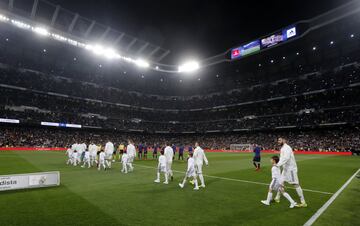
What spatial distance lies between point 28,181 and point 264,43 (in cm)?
5756

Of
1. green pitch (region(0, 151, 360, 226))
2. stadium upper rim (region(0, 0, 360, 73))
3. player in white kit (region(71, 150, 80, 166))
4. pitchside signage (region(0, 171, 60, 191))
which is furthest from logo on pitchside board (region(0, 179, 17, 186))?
stadium upper rim (region(0, 0, 360, 73))

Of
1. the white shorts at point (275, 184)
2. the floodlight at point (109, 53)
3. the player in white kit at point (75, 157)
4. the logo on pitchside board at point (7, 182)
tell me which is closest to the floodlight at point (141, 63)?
the floodlight at point (109, 53)

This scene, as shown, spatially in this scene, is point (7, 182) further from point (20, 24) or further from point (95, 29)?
point (95, 29)

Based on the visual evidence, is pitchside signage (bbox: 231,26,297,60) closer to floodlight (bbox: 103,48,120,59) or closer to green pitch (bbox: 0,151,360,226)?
floodlight (bbox: 103,48,120,59)

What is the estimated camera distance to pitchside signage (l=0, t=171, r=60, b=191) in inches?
389

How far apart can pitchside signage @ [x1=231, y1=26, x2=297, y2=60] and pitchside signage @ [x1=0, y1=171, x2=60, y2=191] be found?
5389 centimetres

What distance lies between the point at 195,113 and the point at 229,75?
1920cm

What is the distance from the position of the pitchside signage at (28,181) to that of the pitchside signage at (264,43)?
5389 cm

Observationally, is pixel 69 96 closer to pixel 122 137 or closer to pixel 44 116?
pixel 44 116

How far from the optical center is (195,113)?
85.1m

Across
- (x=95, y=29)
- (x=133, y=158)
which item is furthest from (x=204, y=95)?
(x=133, y=158)

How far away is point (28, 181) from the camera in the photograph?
10492mm

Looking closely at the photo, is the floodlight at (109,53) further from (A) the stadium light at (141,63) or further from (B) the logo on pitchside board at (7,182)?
(B) the logo on pitchside board at (7,182)

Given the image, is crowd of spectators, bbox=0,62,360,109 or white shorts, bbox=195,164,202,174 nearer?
white shorts, bbox=195,164,202,174
